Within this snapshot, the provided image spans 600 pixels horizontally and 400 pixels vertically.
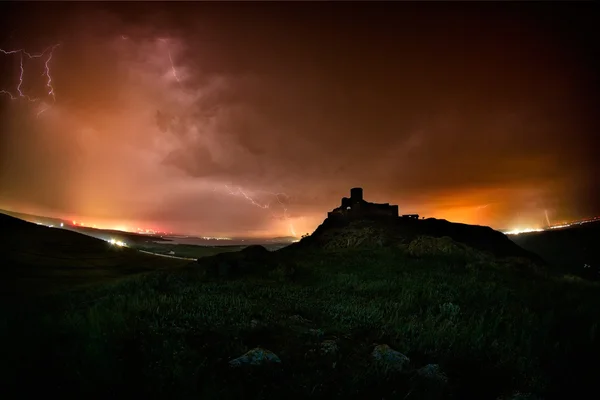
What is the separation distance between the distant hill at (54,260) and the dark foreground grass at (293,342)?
1322 cm

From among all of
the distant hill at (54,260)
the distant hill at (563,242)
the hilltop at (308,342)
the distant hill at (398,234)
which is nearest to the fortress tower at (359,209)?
the distant hill at (398,234)

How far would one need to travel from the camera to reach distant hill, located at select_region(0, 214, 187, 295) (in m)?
22.7

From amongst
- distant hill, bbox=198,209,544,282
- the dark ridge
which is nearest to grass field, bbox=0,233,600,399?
distant hill, bbox=198,209,544,282

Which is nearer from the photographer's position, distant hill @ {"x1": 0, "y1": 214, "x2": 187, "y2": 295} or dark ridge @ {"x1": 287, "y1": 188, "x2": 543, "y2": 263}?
distant hill @ {"x1": 0, "y1": 214, "x2": 187, "y2": 295}

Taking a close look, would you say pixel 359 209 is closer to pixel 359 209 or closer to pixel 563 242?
pixel 359 209

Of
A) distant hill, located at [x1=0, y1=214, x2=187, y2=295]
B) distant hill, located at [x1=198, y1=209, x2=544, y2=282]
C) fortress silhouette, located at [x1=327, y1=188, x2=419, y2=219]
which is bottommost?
distant hill, located at [x1=0, y1=214, x2=187, y2=295]

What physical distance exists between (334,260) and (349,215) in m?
25.1

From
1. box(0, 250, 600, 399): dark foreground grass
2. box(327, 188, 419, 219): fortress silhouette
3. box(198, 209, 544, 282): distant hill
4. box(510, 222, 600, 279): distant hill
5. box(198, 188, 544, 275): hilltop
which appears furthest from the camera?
box(510, 222, 600, 279): distant hill

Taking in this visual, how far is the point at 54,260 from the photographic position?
32.7m

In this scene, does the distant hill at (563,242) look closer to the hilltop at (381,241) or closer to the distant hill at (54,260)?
the hilltop at (381,241)

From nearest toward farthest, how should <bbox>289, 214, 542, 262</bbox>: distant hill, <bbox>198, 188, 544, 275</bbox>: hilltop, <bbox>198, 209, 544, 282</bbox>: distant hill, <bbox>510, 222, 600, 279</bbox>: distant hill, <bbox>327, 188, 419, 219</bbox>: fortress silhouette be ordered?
<bbox>198, 209, 544, 282</bbox>: distant hill, <bbox>198, 188, 544, 275</bbox>: hilltop, <bbox>289, 214, 542, 262</bbox>: distant hill, <bbox>327, 188, 419, 219</bbox>: fortress silhouette, <bbox>510, 222, 600, 279</bbox>: distant hill

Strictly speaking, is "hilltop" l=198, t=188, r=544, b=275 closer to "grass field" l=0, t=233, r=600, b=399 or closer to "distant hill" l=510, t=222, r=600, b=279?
"grass field" l=0, t=233, r=600, b=399

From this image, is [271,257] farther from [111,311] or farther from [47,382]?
[47,382]

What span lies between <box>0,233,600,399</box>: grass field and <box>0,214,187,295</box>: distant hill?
43.2 ft
